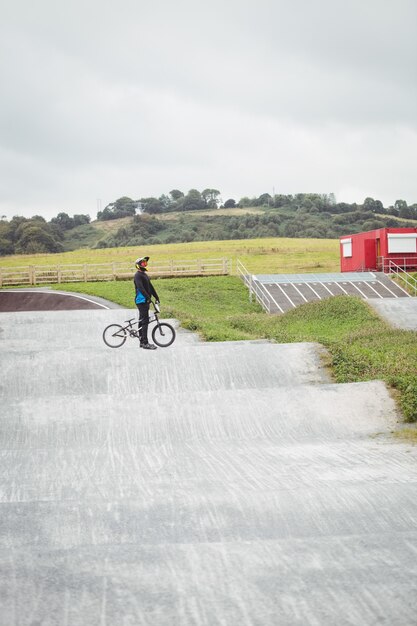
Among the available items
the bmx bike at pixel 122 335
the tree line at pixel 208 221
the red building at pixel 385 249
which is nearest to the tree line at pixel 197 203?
the tree line at pixel 208 221

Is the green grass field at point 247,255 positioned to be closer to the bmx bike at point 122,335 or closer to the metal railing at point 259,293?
the metal railing at point 259,293

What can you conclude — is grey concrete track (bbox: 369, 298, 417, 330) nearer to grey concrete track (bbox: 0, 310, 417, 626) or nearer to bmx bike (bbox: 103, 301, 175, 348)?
grey concrete track (bbox: 0, 310, 417, 626)

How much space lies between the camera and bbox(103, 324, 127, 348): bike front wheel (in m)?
16.5

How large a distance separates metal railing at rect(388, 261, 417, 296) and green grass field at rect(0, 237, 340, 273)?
541 inches

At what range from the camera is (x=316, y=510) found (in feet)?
22.6

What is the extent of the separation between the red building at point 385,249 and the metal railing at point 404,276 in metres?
0.24

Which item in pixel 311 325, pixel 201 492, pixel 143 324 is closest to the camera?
pixel 201 492

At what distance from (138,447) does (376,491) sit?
4.02 meters

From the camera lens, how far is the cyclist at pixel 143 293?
15117 mm

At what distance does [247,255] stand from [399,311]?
3638 centimetres

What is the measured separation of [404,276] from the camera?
38.8m

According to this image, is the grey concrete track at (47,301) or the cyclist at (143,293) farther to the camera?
the grey concrete track at (47,301)

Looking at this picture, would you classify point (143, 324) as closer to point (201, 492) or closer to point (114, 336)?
point (114, 336)

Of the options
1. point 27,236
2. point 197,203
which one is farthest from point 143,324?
point 197,203
